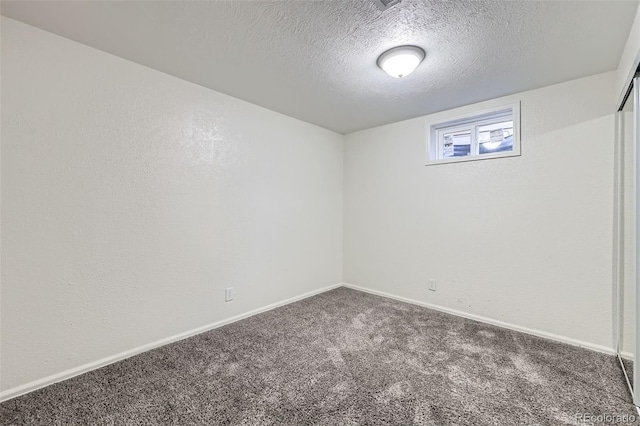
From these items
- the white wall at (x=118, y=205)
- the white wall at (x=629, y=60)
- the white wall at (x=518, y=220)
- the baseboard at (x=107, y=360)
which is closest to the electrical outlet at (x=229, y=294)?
the white wall at (x=118, y=205)

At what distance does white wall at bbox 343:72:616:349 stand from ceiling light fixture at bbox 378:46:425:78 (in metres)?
1.37

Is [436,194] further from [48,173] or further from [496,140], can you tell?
[48,173]

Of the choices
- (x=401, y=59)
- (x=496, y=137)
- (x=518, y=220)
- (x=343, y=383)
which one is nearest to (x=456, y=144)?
(x=496, y=137)

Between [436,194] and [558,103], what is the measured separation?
133 cm

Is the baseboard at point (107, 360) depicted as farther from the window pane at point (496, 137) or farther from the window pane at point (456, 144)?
the window pane at point (496, 137)

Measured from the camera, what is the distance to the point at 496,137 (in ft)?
9.75

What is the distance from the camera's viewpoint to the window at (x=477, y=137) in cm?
278

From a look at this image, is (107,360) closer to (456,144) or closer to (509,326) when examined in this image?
(509,326)

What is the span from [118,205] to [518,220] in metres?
3.53

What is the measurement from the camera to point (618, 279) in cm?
218

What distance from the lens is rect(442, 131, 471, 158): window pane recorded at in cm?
319

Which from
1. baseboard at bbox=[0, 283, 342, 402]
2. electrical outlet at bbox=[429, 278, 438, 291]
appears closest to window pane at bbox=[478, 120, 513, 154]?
electrical outlet at bbox=[429, 278, 438, 291]

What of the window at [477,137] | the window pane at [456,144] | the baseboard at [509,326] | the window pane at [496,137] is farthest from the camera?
the window pane at [456,144]

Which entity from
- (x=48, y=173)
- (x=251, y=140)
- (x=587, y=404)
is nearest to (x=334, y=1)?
(x=251, y=140)
